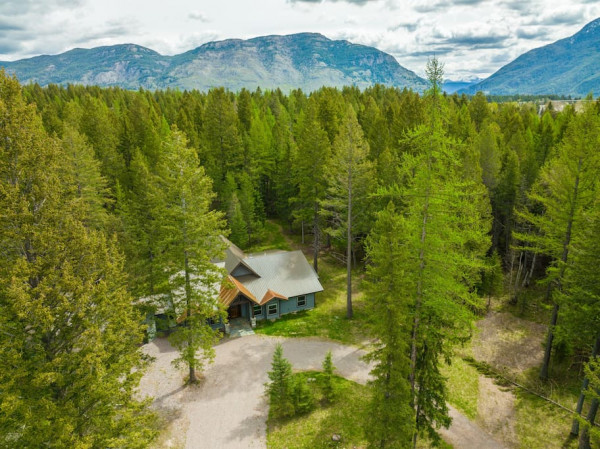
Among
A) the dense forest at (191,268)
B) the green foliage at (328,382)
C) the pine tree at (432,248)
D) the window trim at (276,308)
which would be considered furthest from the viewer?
the window trim at (276,308)

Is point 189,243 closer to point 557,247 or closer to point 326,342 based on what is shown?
point 326,342

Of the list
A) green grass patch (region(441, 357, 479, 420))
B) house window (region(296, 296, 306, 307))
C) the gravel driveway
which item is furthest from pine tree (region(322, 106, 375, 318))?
green grass patch (region(441, 357, 479, 420))

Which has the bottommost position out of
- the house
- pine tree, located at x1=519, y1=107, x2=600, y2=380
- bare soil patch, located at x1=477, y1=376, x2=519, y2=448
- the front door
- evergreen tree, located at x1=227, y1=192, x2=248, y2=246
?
bare soil patch, located at x1=477, y1=376, x2=519, y2=448

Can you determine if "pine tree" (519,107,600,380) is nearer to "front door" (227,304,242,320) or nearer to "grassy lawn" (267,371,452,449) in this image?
"grassy lawn" (267,371,452,449)

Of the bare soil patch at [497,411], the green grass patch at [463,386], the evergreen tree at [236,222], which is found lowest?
the bare soil patch at [497,411]

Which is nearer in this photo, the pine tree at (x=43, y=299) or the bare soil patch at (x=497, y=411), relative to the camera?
the pine tree at (x=43, y=299)

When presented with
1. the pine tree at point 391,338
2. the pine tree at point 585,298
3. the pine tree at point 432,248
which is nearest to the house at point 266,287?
the pine tree at point 432,248

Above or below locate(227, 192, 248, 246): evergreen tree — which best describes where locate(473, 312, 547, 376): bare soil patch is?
below

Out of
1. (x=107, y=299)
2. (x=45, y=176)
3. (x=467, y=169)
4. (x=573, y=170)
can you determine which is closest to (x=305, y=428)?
(x=107, y=299)

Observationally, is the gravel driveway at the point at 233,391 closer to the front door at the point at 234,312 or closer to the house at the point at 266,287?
the house at the point at 266,287
